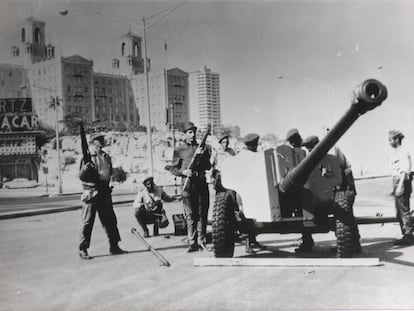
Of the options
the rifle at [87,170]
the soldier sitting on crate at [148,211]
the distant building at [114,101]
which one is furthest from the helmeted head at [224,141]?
the distant building at [114,101]

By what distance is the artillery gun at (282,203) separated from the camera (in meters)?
5.98

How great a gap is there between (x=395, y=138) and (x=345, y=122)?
9.60ft

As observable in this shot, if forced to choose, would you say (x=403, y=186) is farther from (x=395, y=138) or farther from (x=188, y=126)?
(x=188, y=126)

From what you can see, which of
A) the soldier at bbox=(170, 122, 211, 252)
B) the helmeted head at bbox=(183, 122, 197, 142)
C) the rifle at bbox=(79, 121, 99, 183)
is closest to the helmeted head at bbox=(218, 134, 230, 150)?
the soldier at bbox=(170, 122, 211, 252)

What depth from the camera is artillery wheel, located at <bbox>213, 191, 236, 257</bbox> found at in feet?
20.1

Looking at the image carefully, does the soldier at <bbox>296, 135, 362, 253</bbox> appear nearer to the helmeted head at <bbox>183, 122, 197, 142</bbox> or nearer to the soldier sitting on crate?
the helmeted head at <bbox>183, 122, 197, 142</bbox>

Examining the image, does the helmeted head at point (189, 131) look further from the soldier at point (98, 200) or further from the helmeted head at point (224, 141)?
the soldier at point (98, 200)

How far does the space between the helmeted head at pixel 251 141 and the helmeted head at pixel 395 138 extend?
1.90m

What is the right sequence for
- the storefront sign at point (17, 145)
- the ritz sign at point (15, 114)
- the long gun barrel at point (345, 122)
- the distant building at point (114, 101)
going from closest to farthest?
the long gun barrel at point (345, 122), the ritz sign at point (15, 114), the storefront sign at point (17, 145), the distant building at point (114, 101)

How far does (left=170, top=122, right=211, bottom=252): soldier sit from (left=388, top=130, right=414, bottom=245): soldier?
2.45 meters

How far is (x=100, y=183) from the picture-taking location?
7.23m

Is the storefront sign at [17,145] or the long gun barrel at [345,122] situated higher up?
the storefront sign at [17,145]

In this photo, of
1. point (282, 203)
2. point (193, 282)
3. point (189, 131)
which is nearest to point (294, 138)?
point (282, 203)

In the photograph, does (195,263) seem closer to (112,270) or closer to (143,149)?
(112,270)
